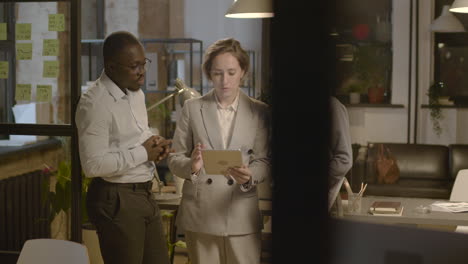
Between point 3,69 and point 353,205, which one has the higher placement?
point 3,69

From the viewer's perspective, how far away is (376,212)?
2.46 meters

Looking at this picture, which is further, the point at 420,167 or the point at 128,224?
the point at 420,167

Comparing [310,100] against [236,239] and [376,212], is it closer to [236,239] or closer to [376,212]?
[236,239]

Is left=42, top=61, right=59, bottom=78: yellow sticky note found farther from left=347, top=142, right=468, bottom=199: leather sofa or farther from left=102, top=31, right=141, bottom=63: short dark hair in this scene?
left=347, top=142, right=468, bottom=199: leather sofa

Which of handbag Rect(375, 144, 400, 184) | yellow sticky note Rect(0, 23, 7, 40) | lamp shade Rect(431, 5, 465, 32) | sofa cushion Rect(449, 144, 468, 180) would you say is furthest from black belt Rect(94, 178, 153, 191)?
lamp shade Rect(431, 5, 465, 32)

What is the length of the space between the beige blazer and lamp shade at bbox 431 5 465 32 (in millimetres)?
3362

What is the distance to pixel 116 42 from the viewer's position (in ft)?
8.05

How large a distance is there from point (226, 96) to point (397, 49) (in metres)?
3.78

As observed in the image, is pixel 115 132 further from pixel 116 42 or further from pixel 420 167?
pixel 420 167

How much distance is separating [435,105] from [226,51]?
12.2 feet

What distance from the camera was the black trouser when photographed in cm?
234

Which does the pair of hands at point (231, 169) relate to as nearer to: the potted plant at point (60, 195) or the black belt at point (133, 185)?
the black belt at point (133, 185)

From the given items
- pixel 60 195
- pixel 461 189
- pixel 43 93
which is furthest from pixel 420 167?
pixel 43 93

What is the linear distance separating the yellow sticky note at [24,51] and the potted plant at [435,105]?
3.58 m
